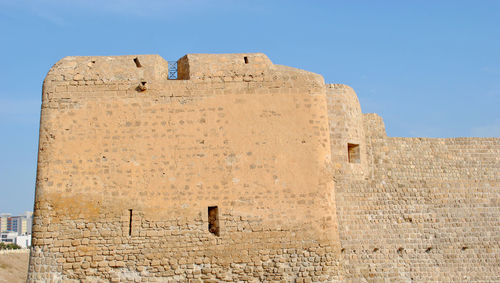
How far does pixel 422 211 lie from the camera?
1050 centimetres

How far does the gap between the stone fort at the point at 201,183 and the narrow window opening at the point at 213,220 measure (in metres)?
0.03

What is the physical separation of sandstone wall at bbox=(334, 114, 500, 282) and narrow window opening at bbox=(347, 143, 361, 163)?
1.25ft

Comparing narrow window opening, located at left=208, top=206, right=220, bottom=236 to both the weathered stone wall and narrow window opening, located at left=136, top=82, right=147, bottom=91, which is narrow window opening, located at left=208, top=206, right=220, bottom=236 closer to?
the weathered stone wall

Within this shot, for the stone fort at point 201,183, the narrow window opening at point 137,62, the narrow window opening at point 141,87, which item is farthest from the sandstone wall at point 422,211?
the narrow window opening at point 137,62

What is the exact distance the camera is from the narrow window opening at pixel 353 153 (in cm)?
1043

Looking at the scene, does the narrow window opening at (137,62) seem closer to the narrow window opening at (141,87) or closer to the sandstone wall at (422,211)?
the narrow window opening at (141,87)

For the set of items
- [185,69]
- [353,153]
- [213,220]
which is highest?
[185,69]

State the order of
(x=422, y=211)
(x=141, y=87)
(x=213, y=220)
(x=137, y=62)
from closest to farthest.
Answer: (x=213, y=220) < (x=141, y=87) < (x=137, y=62) < (x=422, y=211)

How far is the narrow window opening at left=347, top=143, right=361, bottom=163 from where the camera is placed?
34.2ft

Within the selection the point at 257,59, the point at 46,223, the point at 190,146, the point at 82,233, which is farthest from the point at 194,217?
the point at 257,59

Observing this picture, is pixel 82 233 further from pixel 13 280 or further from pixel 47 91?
pixel 13 280

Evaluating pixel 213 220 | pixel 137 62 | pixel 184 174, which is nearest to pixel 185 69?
pixel 137 62

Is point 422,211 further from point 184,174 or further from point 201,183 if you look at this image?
→ point 184,174

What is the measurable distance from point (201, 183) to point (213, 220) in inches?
27.3
